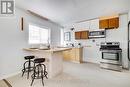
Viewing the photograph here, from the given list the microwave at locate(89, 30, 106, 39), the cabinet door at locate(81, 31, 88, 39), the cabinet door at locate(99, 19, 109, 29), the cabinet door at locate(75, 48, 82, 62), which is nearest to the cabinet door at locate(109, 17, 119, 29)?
the cabinet door at locate(99, 19, 109, 29)

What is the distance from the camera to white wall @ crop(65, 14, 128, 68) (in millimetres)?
4480

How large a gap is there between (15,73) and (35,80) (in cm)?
102

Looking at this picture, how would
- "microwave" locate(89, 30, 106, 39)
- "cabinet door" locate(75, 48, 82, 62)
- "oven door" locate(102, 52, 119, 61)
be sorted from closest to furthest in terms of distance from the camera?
"oven door" locate(102, 52, 119, 61)
"microwave" locate(89, 30, 106, 39)
"cabinet door" locate(75, 48, 82, 62)

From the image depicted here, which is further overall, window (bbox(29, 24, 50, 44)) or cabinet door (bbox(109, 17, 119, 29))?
window (bbox(29, 24, 50, 44))

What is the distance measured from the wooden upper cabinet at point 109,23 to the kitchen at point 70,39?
0.10 meters

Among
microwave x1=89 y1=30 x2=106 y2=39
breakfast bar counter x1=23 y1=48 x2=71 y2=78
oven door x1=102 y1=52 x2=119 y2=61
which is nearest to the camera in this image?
breakfast bar counter x1=23 y1=48 x2=71 y2=78

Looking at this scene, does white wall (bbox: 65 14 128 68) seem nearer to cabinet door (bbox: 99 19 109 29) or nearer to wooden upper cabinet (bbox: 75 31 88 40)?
wooden upper cabinet (bbox: 75 31 88 40)

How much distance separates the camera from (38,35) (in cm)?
514

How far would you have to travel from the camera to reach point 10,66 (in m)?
3.59

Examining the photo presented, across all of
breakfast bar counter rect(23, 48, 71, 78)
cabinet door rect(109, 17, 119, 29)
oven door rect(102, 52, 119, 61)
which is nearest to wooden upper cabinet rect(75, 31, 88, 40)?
cabinet door rect(109, 17, 119, 29)

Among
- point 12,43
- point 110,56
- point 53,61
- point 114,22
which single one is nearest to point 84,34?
point 114,22

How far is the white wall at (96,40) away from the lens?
14.7 feet

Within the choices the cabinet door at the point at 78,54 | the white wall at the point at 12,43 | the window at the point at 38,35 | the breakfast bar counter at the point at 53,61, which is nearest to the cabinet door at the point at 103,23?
the cabinet door at the point at 78,54

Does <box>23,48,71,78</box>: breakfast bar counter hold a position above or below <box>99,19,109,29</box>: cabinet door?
below
